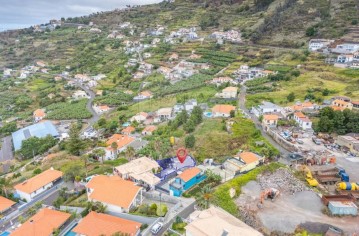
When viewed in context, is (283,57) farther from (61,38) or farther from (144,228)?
(61,38)

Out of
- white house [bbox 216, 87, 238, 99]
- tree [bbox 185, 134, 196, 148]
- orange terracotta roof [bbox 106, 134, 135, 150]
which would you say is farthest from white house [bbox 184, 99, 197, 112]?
tree [bbox 185, 134, 196, 148]

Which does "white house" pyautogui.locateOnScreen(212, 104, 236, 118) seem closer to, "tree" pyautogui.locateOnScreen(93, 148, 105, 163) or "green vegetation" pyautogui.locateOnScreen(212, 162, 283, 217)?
"green vegetation" pyautogui.locateOnScreen(212, 162, 283, 217)

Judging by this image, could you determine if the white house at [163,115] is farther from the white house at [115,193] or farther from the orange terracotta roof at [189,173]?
the white house at [115,193]

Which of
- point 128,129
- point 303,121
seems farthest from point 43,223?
point 303,121

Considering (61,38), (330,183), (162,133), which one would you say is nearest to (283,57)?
(162,133)

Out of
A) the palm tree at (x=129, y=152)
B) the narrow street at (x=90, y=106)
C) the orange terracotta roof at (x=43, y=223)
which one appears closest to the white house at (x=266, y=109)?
the palm tree at (x=129, y=152)
